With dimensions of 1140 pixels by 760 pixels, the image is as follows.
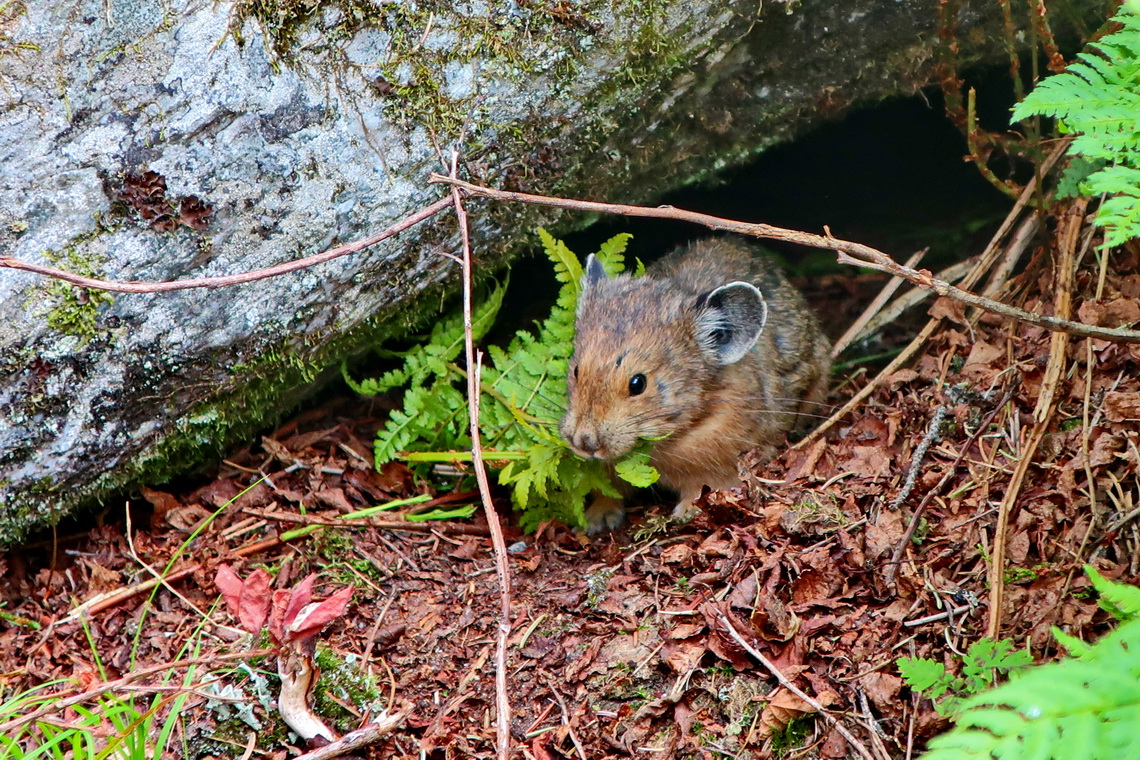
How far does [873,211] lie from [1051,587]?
5.19 metres

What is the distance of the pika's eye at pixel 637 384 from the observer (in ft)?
19.9

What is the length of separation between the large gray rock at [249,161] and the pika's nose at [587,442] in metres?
1.30

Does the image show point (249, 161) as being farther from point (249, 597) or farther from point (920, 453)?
point (920, 453)

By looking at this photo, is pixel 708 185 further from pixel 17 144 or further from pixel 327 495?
pixel 17 144

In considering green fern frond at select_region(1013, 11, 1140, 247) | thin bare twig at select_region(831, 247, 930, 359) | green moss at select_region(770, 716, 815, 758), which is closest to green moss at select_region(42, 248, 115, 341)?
green moss at select_region(770, 716, 815, 758)

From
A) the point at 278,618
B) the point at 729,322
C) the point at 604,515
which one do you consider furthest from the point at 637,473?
the point at 278,618

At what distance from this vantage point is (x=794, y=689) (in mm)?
4250

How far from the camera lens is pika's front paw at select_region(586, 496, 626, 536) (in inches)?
251

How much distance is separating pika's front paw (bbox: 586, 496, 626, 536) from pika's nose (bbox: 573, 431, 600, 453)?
755 mm

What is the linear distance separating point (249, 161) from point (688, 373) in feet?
9.89

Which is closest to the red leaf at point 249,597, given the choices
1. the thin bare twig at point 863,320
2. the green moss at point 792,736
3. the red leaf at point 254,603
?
the red leaf at point 254,603

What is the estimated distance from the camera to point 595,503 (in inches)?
258

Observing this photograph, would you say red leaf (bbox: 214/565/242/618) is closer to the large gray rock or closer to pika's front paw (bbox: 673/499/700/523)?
the large gray rock

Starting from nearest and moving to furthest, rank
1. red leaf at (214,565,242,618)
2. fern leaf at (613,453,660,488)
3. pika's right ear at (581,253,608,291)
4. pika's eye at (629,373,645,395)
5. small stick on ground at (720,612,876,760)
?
1. small stick on ground at (720,612,876,760)
2. red leaf at (214,565,242,618)
3. fern leaf at (613,453,660,488)
4. pika's eye at (629,373,645,395)
5. pika's right ear at (581,253,608,291)
